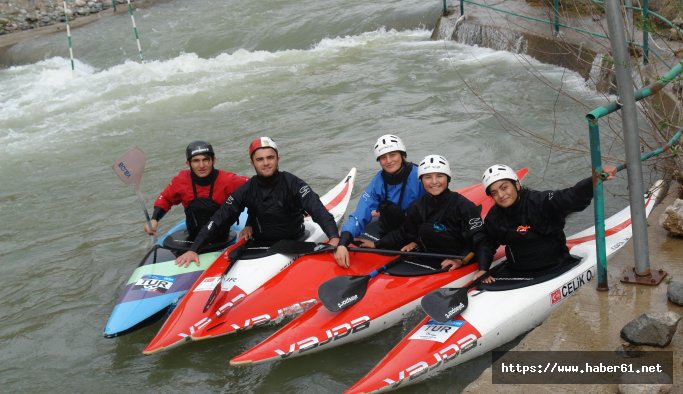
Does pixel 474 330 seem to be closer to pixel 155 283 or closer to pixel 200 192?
pixel 155 283

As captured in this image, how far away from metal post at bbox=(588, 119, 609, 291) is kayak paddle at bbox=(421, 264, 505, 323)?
2.83 feet

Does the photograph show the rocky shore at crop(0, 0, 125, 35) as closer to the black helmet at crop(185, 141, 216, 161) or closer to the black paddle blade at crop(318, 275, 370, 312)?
the black helmet at crop(185, 141, 216, 161)

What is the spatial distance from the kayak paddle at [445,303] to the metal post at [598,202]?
86 centimetres

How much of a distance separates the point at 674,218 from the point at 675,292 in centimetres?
107

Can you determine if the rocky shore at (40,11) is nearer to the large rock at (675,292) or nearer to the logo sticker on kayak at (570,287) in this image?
the logo sticker on kayak at (570,287)

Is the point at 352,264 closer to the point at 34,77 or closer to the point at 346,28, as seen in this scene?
the point at 346,28

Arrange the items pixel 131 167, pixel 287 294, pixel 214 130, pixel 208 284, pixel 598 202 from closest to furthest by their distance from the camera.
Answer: pixel 598 202 < pixel 287 294 < pixel 208 284 < pixel 131 167 < pixel 214 130

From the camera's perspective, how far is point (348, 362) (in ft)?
16.9

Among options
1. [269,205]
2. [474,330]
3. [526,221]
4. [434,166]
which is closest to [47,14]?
[269,205]

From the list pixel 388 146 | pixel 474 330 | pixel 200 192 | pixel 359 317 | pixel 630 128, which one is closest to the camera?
pixel 630 128

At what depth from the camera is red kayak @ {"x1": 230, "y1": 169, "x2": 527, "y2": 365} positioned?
485 cm

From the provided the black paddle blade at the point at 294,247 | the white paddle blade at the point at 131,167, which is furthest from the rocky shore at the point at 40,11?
the black paddle blade at the point at 294,247

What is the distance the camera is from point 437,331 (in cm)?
462

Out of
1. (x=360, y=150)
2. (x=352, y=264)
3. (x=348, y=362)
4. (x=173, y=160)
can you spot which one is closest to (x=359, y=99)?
(x=360, y=150)
